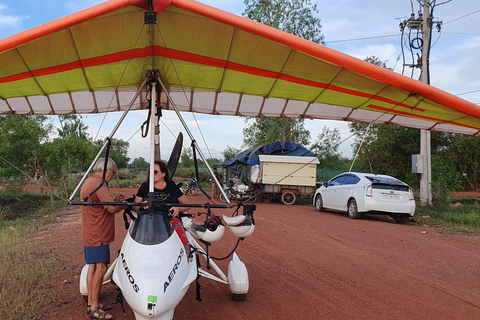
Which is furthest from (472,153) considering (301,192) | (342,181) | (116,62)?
(116,62)

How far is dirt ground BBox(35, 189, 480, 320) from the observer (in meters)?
5.03

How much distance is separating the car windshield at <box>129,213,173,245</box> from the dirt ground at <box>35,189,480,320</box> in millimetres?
1658

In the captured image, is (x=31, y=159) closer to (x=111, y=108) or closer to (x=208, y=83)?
(x=111, y=108)

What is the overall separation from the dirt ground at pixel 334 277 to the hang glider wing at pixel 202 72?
2.66 metres

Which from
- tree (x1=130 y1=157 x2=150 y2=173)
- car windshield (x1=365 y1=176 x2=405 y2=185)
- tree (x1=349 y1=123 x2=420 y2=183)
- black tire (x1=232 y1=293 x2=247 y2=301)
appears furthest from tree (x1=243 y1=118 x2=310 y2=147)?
black tire (x1=232 y1=293 x2=247 y2=301)

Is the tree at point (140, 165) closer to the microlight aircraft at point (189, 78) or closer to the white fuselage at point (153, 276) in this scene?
the microlight aircraft at point (189, 78)

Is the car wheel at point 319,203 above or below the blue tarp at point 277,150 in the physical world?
below

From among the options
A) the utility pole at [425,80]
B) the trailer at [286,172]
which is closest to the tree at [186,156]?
the trailer at [286,172]

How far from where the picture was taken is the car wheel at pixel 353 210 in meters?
13.7

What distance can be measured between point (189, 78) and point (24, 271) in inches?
175

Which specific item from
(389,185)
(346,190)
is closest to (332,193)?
(346,190)

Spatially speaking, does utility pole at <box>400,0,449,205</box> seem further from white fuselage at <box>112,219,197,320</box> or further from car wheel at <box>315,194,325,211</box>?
white fuselage at <box>112,219,197,320</box>

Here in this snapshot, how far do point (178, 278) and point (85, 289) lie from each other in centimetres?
233

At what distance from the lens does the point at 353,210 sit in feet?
45.6
